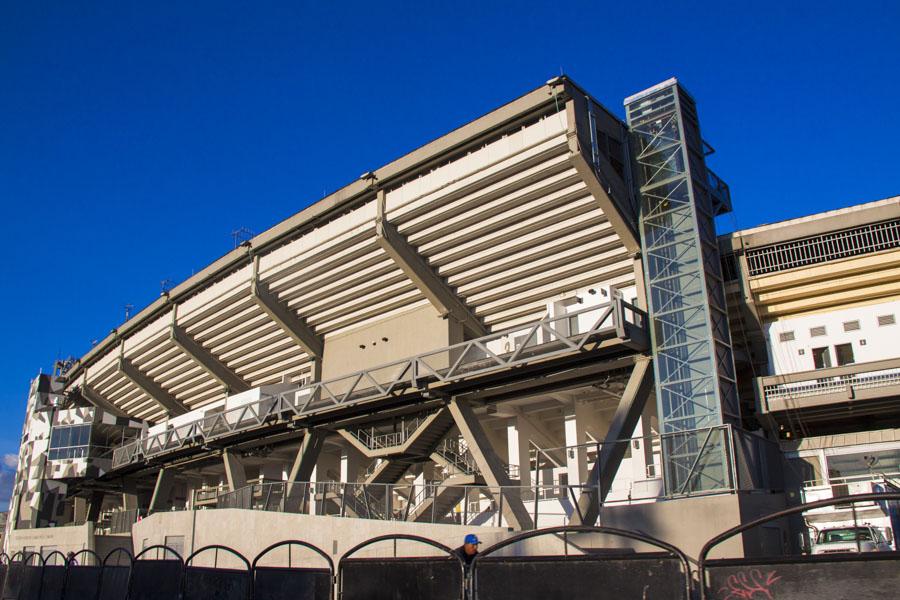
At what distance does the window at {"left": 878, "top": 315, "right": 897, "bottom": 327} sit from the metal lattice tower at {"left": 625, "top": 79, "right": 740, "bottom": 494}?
4975 mm

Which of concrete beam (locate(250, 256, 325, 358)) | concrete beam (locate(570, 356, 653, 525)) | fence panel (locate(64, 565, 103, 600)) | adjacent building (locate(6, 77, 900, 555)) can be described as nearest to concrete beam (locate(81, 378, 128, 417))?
adjacent building (locate(6, 77, 900, 555))

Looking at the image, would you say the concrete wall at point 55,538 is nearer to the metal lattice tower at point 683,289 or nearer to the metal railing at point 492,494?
the metal railing at point 492,494

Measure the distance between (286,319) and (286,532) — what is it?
13707 mm

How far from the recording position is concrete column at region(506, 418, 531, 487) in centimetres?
2858

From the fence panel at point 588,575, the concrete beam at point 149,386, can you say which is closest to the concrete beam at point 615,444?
the fence panel at point 588,575

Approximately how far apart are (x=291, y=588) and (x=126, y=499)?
1814 inches

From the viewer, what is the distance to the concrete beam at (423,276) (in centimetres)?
2962

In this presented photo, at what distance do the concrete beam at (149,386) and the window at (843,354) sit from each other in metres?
37.6

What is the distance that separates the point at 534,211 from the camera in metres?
→ 26.8

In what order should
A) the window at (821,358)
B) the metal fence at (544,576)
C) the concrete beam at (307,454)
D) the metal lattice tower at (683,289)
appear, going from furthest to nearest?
1. the concrete beam at (307,454)
2. the window at (821,358)
3. the metal lattice tower at (683,289)
4. the metal fence at (544,576)

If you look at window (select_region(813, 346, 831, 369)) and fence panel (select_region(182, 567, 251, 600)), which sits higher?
window (select_region(813, 346, 831, 369))

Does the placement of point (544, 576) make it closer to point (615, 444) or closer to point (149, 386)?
point (615, 444)

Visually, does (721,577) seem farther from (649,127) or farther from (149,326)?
(149,326)

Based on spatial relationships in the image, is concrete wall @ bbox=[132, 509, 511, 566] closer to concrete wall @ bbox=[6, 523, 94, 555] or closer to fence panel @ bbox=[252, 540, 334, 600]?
fence panel @ bbox=[252, 540, 334, 600]
